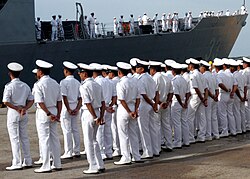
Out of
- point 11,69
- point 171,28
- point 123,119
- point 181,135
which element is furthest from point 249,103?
point 171,28

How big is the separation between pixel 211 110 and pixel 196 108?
1.93 ft

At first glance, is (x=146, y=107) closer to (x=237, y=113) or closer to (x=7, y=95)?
(x=7, y=95)

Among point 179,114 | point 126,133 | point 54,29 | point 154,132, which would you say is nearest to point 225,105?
point 179,114

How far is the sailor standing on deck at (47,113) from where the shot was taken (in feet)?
24.5

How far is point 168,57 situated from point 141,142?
18111 mm

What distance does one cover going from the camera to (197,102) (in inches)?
401

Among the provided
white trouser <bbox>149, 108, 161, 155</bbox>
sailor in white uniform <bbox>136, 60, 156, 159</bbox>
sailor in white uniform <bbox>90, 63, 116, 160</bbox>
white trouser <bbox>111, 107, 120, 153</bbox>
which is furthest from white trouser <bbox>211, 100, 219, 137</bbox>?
sailor in white uniform <bbox>90, 63, 116, 160</bbox>

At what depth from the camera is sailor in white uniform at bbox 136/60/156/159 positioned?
27.6 feet

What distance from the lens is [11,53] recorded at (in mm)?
19203

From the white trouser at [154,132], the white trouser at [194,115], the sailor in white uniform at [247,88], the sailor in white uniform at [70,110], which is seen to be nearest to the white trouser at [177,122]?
the white trouser at [194,115]

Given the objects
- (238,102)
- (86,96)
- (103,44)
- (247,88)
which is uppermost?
(103,44)

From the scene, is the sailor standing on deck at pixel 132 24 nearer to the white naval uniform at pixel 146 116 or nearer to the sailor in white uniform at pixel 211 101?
the sailor in white uniform at pixel 211 101

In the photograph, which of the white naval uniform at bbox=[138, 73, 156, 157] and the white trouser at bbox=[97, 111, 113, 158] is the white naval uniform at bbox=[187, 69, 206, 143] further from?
the white trouser at bbox=[97, 111, 113, 158]

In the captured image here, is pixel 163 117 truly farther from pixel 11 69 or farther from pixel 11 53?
pixel 11 53
